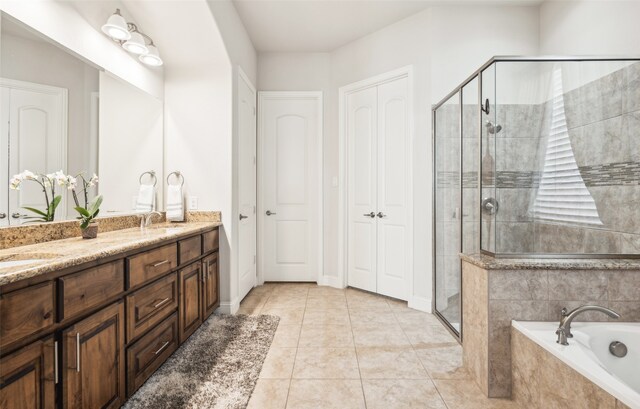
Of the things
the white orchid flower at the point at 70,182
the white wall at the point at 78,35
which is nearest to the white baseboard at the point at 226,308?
the white orchid flower at the point at 70,182

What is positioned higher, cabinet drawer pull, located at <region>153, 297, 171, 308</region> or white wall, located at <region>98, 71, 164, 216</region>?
white wall, located at <region>98, 71, 164, 216</region>

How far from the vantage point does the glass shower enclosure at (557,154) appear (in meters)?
1.98

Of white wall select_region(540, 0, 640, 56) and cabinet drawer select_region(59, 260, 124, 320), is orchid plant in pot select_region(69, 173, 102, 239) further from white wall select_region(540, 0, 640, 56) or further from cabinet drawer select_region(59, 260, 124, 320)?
white wall select_region(540, 0, 640, 56)

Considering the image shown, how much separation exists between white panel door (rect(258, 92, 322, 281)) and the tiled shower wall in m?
2.28

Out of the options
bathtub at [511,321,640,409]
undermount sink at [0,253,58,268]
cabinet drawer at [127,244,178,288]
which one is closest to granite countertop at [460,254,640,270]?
bathtub at [511,321,640,409]

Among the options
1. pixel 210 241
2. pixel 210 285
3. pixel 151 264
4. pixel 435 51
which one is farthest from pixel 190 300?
pixel 435 51

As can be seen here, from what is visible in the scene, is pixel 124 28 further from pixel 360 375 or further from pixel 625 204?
pixel 625 204

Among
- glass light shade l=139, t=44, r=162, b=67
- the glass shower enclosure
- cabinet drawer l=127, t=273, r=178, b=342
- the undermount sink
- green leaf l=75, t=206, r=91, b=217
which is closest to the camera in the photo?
the undermount sink

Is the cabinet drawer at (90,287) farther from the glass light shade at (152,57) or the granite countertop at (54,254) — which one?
the glass light shade at (152,57)

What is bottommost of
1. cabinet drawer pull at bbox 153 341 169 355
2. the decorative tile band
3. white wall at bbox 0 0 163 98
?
cabinet drawer pull at bbox 153 341 169 355

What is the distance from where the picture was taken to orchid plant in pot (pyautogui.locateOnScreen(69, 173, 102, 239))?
1897 mm

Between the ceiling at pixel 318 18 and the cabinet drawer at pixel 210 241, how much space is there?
210 centimetres

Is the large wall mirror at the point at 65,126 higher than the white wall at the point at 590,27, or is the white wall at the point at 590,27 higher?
the white wall at the point at 590,27

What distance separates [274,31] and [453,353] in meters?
3.41
